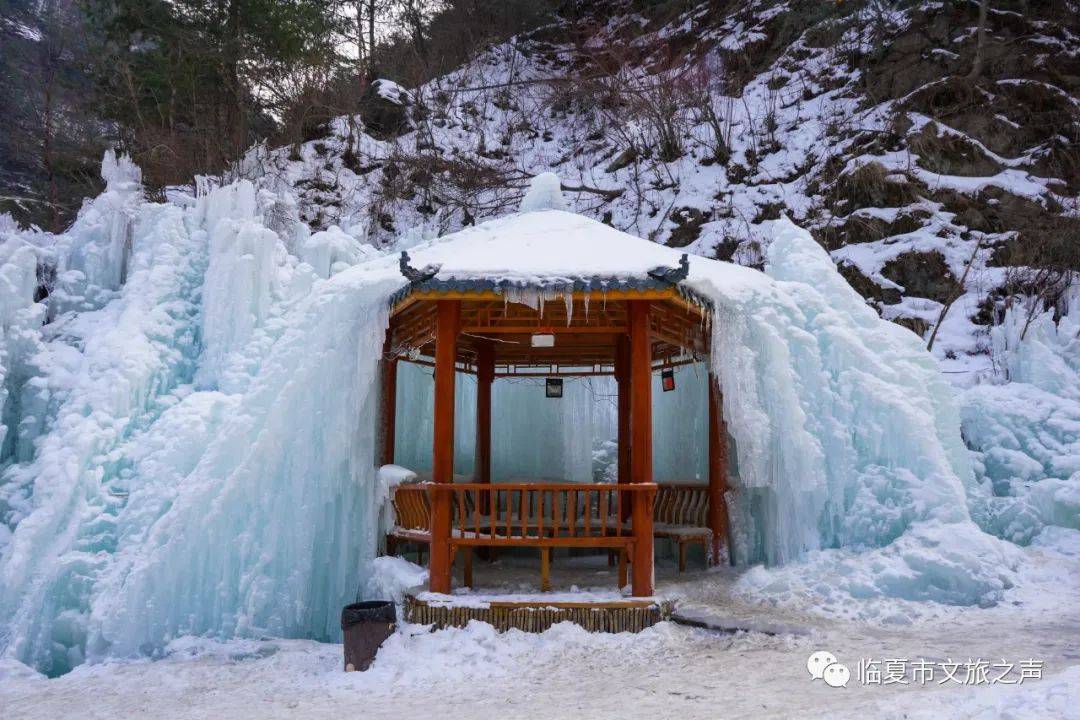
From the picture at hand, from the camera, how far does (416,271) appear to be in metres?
6.64

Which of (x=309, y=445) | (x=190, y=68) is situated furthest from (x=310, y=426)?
(x=190, y=68)

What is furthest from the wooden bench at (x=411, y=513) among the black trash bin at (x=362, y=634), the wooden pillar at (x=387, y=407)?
the black trash bin at (x=362, y=634)

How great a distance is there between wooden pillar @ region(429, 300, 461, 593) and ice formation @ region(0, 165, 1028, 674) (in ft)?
1.71

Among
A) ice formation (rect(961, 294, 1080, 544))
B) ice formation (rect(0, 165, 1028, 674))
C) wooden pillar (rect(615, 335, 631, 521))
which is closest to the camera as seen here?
ice formation (rect(0, 165, 1028, 674))

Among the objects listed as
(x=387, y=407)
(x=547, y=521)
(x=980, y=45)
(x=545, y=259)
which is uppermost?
(x=980, y=45)

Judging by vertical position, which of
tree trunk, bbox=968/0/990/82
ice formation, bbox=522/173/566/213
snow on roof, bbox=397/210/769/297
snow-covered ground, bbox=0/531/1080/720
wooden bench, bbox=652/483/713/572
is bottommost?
snow-covered ground, bbox=0/531/1080/720

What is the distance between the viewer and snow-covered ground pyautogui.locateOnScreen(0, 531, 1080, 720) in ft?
15.7

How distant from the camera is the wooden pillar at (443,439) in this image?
7.18m

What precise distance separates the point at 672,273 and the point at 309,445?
3757 millimetres

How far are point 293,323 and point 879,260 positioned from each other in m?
10.5

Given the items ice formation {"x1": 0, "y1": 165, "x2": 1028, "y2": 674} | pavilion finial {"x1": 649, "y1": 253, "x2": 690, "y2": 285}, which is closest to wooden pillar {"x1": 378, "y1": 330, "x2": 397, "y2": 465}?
ice formation {"x1": 0, "y1": 165, "x2": 1028, "y2": 674}

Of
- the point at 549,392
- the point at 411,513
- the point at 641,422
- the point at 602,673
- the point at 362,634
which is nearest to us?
the point at 602,673

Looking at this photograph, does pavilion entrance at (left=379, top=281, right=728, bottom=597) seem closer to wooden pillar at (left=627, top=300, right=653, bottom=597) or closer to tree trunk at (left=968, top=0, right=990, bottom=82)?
wooden pillar at (left=627, top=300, right=653, bottom=597)

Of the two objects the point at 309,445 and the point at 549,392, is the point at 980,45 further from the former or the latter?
the point at 309,445
